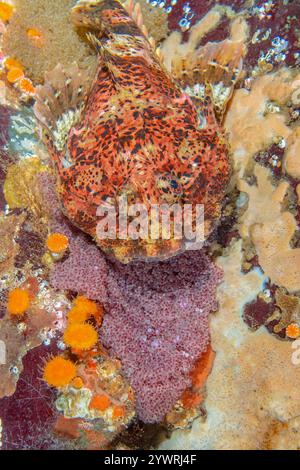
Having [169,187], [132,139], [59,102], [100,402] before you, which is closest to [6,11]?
[59,102]

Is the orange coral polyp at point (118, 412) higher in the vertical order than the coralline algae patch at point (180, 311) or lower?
lower

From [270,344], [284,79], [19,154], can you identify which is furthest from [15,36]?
[270,344]

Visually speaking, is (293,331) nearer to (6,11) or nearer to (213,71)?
(213,71)

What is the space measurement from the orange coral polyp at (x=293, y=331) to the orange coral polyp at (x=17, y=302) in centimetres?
270

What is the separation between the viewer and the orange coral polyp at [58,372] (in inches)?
165

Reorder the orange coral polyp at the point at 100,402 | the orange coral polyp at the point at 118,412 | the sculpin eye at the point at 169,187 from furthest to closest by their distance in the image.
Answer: the orange coral polyp at the point at 118,412
the orange coral polyp at the point at 100,402
the sculpin eye at the point at 169,187

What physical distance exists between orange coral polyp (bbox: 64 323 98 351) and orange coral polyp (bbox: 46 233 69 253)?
0.82 metres

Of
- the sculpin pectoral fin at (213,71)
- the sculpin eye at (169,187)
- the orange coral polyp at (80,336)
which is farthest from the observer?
the sculpin pectoral fin at (213,71)

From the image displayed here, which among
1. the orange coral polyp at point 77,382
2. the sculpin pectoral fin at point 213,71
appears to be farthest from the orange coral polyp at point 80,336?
the sculpin pectoral fin at point 213,71

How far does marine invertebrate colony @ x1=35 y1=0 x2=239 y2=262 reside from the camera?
403 cm

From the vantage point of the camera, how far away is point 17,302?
14.3 ft

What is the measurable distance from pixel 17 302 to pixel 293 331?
2822 mm

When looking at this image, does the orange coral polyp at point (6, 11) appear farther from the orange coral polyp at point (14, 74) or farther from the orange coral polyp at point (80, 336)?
the orange coral polyp at point (80, 336)

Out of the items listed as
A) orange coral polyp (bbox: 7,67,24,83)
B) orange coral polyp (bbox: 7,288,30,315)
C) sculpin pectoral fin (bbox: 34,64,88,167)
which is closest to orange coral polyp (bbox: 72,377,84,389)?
orange coral polyp (bbox: 7,288,30,315)
